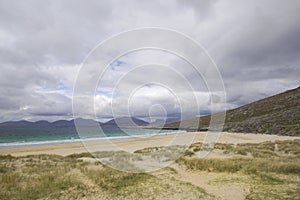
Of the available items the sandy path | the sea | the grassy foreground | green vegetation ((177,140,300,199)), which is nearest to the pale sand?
the sea

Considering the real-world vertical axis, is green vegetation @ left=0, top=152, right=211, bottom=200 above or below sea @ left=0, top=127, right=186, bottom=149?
below

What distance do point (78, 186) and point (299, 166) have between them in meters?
12.8

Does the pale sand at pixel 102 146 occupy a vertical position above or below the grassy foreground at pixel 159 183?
above

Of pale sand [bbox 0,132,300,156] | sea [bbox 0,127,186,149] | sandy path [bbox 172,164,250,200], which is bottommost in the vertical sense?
sandy path [bbox 172,164,250,200]

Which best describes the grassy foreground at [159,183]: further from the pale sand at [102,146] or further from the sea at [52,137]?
the sea at [52,137]

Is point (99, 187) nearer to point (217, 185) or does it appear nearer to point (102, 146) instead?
point (217, 185)

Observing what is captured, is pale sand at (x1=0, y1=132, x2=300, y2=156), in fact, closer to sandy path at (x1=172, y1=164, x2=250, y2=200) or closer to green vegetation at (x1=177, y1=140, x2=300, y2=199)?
green vegetation at (x1=177, y1=140, x2=300, y2=199)

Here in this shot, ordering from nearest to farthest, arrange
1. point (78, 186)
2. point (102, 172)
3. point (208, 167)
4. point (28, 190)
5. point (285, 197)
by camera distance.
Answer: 1. point (285, 197)
2. point (28, 190)
3. point (78, 186)
4. point (102, 172)
5. point (208, 167)

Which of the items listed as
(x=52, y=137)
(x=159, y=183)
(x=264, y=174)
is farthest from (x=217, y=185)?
(x=52, y=137)

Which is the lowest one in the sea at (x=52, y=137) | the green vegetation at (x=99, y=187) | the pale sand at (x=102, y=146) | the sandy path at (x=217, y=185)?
the sandy path at (x=217, y=185)

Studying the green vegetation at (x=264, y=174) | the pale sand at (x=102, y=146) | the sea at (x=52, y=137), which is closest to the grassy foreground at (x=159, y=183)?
the green vegetation at (x=264, y=174)

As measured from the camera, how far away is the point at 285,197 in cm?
978

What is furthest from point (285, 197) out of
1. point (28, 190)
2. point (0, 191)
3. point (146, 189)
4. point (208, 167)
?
point (0, 191)

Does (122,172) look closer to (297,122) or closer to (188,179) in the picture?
(188,179)
